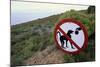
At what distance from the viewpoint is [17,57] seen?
91.8 inches

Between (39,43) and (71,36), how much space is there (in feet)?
1.43

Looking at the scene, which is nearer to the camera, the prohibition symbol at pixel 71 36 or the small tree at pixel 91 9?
the prohibition symbol at pixel 71 36

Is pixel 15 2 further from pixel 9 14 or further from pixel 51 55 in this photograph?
pixel 51 55

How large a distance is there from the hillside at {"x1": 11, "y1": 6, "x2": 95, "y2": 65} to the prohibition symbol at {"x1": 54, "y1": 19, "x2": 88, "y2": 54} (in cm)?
6

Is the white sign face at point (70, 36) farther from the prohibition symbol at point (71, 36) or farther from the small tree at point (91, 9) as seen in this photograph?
the small tree at point (91, 9)

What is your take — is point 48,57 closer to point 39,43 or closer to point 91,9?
point 39,43

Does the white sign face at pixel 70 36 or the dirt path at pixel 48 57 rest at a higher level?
the white sign face at pixel 70 36

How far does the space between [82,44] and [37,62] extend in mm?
652

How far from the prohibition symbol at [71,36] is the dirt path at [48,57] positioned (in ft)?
0.29

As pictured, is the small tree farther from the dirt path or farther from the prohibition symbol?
the dirt path

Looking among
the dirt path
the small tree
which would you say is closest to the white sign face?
the dirt path

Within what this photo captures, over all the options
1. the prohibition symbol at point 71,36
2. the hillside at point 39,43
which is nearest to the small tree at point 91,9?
the hillside at point 39,43

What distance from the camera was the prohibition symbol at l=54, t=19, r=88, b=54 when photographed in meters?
2.53

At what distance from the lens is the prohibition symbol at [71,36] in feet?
8.30
